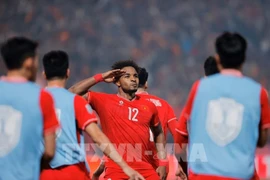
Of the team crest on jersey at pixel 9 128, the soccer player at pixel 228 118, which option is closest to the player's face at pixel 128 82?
the soccer player at pixel 228 118

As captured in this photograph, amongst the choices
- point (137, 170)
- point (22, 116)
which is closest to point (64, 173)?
point (22, 116)

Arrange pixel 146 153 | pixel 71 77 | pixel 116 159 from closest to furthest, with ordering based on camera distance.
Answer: pixel 116 159 < pixel 146 153 < pixel 71 77

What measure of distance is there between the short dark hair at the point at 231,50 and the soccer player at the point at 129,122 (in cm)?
308

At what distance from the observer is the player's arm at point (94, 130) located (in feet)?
18.7

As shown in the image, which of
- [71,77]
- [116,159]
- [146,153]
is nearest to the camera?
[116,159]

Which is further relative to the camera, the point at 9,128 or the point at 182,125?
the point at 182,125

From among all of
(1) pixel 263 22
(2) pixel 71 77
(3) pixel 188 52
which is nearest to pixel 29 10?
(2) pixel 71 77

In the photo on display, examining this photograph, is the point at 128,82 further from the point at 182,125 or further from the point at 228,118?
the point at 228,118

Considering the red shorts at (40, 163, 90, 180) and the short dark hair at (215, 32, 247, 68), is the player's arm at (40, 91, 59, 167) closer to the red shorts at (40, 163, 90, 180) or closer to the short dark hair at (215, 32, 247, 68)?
the red shorts at (40, 163, 90, 180)

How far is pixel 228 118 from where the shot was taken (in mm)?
5230

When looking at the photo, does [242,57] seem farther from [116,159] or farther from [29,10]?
[29,10]

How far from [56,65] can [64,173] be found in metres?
1.00

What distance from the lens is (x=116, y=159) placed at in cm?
588

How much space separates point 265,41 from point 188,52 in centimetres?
206
